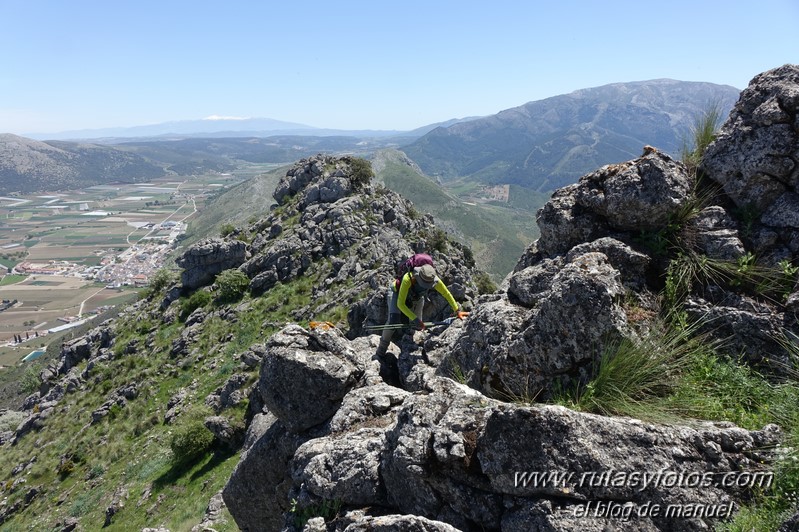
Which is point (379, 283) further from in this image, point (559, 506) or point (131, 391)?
point (559, 506)

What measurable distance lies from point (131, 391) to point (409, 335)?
29.6 meters

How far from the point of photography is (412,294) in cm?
1291

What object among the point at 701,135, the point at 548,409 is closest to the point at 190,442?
the point at 548,409

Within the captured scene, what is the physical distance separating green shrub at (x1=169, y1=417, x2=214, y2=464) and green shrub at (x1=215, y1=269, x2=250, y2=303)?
21243mm

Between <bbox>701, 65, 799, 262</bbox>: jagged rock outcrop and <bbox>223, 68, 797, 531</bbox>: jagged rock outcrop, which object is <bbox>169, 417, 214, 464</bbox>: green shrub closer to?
<bbox>223, 68, 797, 531</bbox>: jagged rock outcrop

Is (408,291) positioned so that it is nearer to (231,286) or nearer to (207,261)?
(231,286)

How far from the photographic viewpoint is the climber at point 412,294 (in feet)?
39.6

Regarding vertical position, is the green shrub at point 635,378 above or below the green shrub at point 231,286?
above

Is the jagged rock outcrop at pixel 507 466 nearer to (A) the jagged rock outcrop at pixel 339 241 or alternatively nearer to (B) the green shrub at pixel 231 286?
(A) the jagged rock outcrop at pixel 339 241

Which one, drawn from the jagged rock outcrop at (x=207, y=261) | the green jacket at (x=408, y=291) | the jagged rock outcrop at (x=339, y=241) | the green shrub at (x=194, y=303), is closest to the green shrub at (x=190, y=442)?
the jagged rock outcrop at (x=339, y=241)

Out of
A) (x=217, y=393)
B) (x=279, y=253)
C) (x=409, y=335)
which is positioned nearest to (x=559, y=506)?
(x=409, y=335)

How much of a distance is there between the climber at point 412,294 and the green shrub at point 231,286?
1248 inches

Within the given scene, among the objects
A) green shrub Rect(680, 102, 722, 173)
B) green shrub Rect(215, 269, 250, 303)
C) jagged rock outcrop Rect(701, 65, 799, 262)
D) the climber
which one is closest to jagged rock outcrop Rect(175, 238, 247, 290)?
green shrub Rect(215, 269, 250, 303)

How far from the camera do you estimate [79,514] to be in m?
21.0
